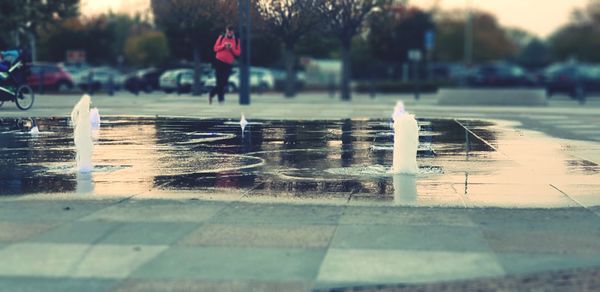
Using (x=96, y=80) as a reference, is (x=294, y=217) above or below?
below

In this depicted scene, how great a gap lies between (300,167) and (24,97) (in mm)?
14585

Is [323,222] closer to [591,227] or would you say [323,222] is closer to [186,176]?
[591,227]

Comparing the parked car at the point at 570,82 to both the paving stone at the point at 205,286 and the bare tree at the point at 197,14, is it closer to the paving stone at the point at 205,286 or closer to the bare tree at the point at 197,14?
the bare tree at the point at 197,14

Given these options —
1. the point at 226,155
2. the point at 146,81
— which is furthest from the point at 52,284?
the point at 146,81

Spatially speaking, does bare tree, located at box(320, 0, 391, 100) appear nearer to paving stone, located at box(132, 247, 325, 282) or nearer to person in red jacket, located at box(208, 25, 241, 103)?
person in red jacket, located at box(208, 25, 241, 103)

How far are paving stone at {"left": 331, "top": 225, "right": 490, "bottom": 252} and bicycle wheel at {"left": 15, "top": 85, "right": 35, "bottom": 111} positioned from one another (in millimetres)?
17759

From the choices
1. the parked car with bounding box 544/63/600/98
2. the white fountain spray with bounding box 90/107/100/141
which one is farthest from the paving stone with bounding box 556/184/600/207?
the parked car with bounding box 544/63/600/98

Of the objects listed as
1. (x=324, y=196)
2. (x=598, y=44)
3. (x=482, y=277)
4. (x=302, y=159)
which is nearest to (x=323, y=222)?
(x=324, y=196)

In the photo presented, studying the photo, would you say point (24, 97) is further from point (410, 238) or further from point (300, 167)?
point (410, 238)

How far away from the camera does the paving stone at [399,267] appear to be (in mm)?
5938

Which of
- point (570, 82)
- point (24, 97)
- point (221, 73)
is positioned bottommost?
point (570, 82)

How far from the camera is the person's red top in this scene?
83.7 ft

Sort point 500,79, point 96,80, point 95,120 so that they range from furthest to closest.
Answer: point 500,79 → point 96,80 → point 95,120

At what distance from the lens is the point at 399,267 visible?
6.26 metres
